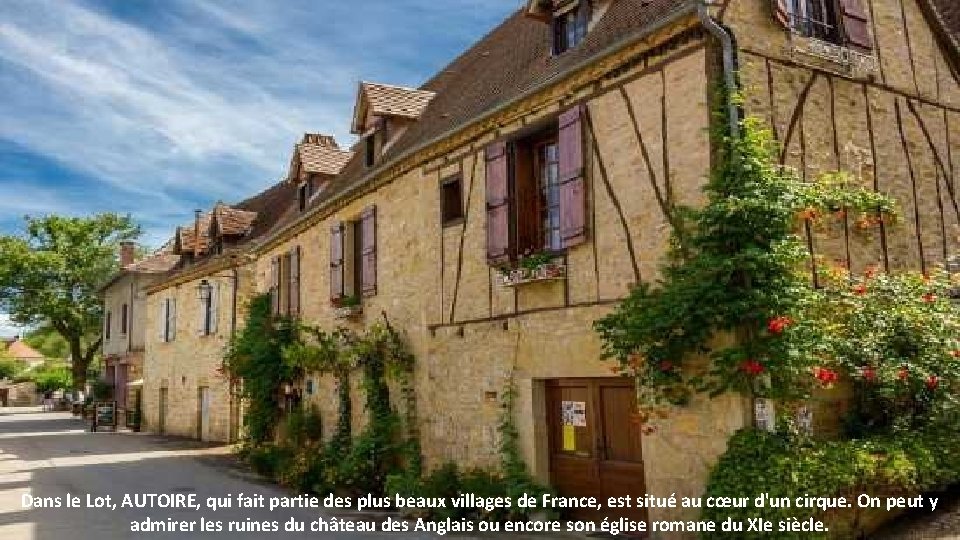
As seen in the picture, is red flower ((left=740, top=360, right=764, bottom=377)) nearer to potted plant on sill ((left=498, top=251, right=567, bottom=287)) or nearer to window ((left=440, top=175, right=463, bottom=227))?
potted plant on sill ((left=498, top=251, right=567, bottom=287))

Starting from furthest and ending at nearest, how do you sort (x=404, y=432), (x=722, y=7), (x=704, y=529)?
(x=404, y=432) → (x=722, y=7) → (x=704, y=529)

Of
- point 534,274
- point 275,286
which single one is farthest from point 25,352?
point 534,274

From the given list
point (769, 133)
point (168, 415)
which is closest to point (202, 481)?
point (769, 133)

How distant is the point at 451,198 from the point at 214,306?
40.8ft

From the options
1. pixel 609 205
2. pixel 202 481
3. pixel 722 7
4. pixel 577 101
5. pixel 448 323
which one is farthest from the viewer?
pixel 202 481

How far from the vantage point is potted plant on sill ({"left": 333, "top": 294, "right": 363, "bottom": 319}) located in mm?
12789

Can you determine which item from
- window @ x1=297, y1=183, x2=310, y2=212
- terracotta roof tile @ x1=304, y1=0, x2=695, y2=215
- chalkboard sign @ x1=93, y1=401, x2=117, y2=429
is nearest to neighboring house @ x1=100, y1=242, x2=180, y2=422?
chalkboard sign @ x1=93, y1=401, x2=117, y2=429

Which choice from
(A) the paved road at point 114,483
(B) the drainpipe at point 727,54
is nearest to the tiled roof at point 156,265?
(A) the paved road at point 114,483

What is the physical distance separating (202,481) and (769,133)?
10.4m

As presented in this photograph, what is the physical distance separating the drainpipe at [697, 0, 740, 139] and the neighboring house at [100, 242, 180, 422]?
2190 centimetres

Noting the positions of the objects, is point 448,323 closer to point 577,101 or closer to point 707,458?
point 577,101

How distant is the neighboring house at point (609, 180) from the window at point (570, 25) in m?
0.02

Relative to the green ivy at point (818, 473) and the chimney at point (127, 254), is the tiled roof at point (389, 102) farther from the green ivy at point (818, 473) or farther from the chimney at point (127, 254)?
the chimney at point (127, 254)

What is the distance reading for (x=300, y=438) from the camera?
14.0 m
